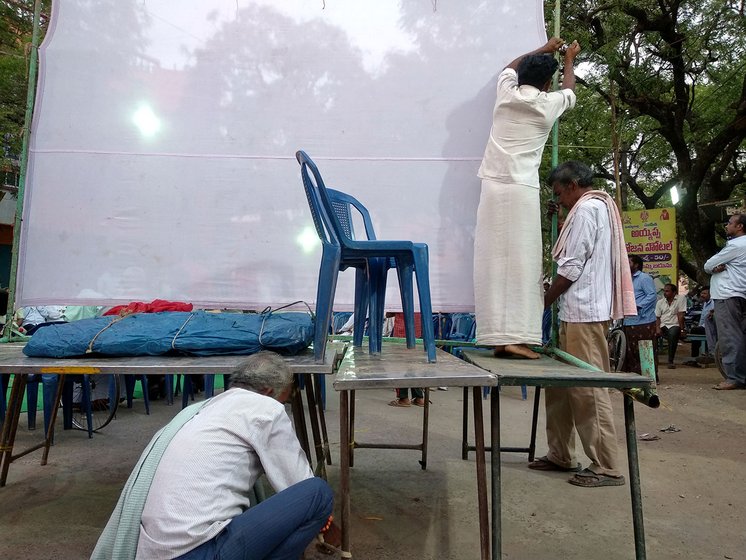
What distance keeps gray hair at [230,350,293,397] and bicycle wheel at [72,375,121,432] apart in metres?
3.63

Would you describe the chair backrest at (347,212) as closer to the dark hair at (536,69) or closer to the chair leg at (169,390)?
the dark hair at (536,69)

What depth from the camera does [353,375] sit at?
2094 millimetres

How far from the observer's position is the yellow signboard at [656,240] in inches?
448

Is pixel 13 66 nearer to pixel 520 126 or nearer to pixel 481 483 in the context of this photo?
pixel 520 126

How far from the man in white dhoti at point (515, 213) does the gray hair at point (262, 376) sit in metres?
1.39

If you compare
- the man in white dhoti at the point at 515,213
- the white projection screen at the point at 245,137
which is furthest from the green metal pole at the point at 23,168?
the man in white dhoti at the point at 515,213

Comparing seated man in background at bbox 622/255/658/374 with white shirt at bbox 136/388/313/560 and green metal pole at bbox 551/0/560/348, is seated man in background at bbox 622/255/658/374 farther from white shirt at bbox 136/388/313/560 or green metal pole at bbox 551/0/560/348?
white shirt at bbox 136/388/313/560

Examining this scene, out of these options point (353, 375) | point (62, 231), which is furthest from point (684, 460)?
point (62, 231)

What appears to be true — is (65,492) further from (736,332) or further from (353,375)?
(736,332)

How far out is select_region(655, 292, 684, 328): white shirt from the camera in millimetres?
10805

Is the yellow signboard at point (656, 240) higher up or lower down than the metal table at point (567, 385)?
higher up

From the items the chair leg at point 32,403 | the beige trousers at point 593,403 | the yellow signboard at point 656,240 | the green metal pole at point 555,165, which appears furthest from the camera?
the yellow signboard at point 656,240

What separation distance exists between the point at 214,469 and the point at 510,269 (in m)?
1.97

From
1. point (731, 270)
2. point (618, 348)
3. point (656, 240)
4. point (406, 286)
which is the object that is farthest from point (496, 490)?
point (656, 240)
